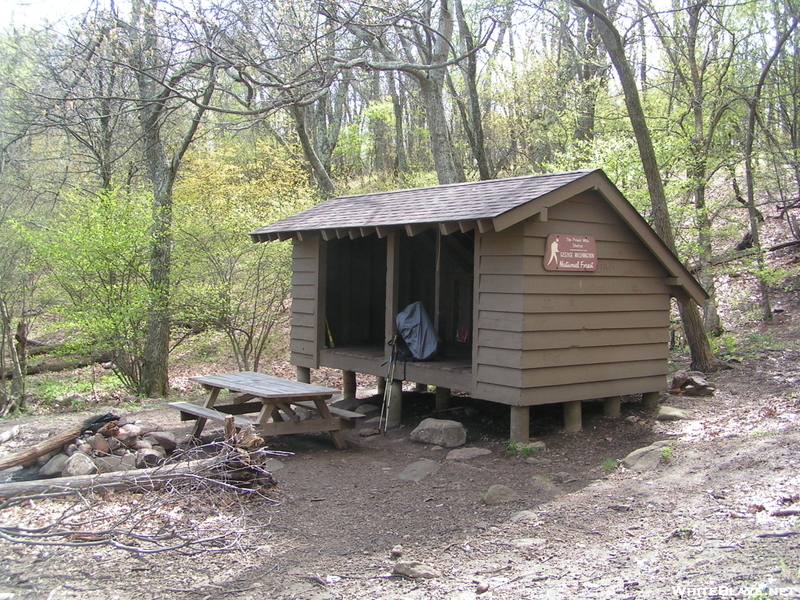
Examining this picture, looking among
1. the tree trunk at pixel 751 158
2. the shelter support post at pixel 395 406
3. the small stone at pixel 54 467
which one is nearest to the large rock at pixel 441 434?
the shelter support post at pixel 395 406

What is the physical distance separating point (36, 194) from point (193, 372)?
5568 mm

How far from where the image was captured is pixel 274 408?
7602 millimetres

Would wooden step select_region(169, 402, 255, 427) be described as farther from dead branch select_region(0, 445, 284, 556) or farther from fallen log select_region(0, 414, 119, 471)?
dead branch select_region(0, 445, 284, 556)

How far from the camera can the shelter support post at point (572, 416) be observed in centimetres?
765

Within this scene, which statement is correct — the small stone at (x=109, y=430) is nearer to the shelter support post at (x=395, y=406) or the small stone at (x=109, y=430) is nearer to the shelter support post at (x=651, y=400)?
the shelter support post at (x=395, y=406)

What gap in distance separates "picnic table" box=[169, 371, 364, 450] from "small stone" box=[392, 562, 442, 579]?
115 inches

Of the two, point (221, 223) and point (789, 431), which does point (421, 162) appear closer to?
point (221, 223)

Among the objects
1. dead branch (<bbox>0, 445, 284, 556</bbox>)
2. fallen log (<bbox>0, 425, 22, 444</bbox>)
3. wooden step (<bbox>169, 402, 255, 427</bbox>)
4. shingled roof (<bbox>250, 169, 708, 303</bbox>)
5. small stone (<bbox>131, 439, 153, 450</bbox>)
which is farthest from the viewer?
fallen log (<bbox>0, 425, 22, 444</bbox>)

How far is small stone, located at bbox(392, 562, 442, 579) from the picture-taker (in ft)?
13.2

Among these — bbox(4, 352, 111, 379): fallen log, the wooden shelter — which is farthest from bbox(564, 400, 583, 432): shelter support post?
bbox(4, 352, 111, 379): fallen log

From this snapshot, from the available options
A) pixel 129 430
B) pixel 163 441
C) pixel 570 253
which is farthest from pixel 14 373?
pixel 570 253

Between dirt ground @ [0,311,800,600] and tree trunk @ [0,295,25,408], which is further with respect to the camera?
tree trunk @ [0,295,25,408]

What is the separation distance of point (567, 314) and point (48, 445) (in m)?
5.24

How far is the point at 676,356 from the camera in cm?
1179
